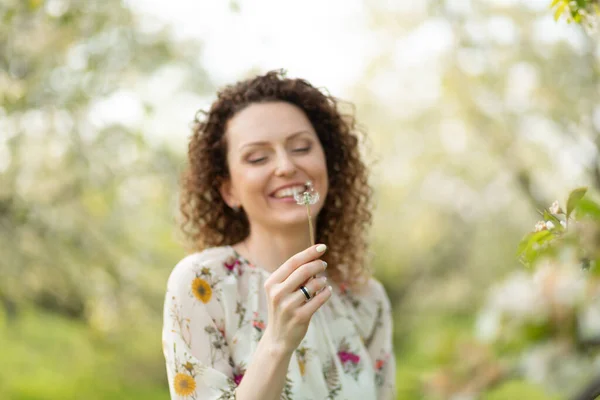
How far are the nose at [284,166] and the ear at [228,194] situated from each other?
310 mm

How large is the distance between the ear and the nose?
0.31 metres

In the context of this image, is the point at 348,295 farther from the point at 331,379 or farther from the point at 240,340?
the point at 240,340

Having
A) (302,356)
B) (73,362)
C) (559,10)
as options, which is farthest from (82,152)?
(73,362)

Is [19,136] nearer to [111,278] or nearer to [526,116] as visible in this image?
[111,278]

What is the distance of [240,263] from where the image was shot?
208cm

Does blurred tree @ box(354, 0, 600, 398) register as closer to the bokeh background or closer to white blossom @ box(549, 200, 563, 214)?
the bokeh background

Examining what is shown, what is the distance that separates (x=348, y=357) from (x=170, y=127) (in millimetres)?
5507

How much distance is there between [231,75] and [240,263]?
4172mm

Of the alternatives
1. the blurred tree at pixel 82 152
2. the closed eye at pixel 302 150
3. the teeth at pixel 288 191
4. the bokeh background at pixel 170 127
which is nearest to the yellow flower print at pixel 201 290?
the teeth at pixel 288 191

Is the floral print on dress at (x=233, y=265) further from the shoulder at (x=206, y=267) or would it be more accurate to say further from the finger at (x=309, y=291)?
the finger at (x=309, y=291)

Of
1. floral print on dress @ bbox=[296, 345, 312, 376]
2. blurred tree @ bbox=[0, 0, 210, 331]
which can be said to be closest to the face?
floral print on dress @ bbox=[296, 345, 312, 376]

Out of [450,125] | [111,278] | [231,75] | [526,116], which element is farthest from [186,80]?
[450,125]

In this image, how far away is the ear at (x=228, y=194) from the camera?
7.18 ft

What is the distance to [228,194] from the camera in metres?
2.22
